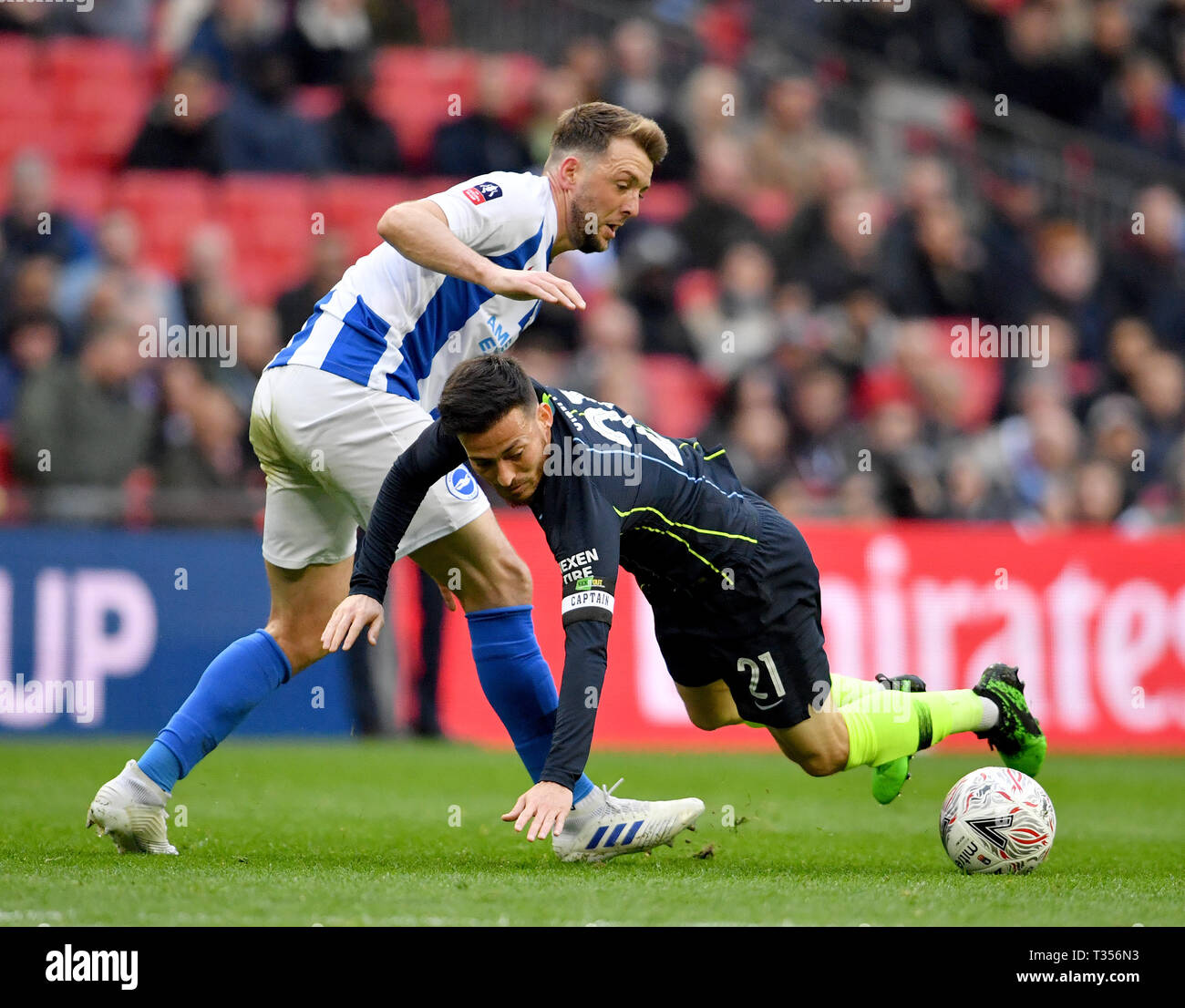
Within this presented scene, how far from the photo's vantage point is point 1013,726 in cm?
561

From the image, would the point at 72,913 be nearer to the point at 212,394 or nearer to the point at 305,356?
the point at 305,356

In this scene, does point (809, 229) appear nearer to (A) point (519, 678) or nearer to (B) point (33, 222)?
(B) point (33, 222)

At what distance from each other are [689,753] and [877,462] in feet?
8.48

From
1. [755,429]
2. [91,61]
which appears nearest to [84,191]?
[91,61]

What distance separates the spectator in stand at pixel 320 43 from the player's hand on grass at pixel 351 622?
8875 mm

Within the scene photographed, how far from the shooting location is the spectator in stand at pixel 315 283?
10258 mm

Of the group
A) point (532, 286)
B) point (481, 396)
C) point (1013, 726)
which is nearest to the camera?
point (481, 396)

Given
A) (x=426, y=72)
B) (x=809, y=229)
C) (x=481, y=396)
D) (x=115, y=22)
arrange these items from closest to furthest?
1. (x=481, y=396)
2. (x=809, y=229)
3. (x=115, y=22)
4. (x=426, y=72)

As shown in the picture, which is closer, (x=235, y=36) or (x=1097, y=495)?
(x=1097, y=495)

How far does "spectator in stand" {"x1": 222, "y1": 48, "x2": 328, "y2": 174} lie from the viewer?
1217cm

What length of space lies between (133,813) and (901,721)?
2.45 m

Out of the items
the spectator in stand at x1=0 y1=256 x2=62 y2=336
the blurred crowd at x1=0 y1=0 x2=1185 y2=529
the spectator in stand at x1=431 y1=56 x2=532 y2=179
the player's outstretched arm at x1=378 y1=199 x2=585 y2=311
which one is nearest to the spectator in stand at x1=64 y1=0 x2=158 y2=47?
the blurred crowd at x1=0 y1=0 x2=1185 y2=529

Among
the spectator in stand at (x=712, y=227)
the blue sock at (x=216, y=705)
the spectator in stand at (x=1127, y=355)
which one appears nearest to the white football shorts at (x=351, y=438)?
the blue sock at (x=216, y=705)

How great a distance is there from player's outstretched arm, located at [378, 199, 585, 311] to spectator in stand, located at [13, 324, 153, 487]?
5.37m
